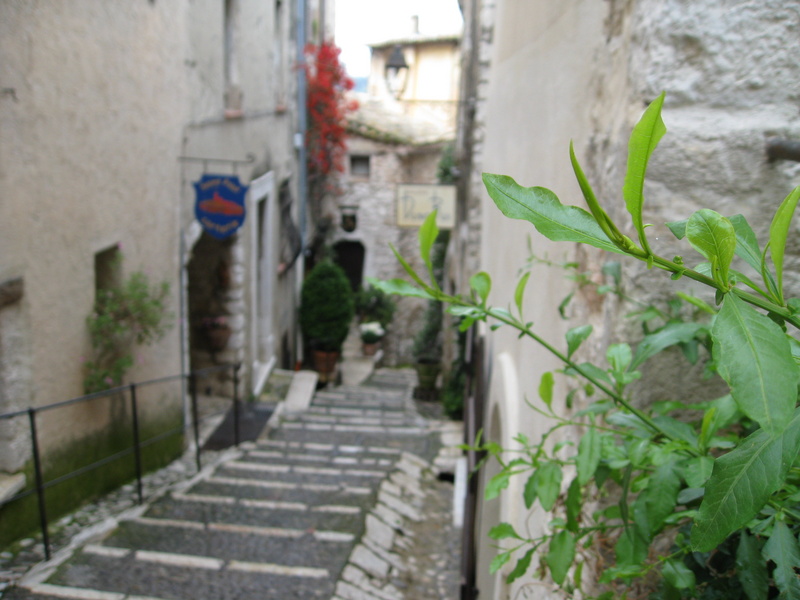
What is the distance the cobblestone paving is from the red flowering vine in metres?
8.09

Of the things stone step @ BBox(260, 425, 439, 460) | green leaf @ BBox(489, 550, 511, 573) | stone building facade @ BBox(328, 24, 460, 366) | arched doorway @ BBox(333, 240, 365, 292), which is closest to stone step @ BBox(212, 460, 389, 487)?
stone step @ BBox(260, 425, 439, 460)

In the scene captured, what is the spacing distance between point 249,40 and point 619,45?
796cm

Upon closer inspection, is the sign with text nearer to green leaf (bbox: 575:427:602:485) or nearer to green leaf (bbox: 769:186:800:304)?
green leaf (bbox: 575:427:602:485)

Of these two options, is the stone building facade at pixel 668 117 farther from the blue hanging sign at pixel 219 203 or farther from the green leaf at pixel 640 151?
the blue hanging sign at pixel 219 203

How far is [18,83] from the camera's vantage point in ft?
11.8

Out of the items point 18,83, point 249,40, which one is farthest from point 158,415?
point 249,40

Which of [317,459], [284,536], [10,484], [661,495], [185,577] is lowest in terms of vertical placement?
[317,459]

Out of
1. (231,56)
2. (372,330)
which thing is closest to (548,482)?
(231,56)

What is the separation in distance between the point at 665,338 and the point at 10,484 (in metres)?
3.62

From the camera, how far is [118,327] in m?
4.65

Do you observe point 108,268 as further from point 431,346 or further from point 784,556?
point 431,346

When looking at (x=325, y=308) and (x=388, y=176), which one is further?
(x=388, y=176)

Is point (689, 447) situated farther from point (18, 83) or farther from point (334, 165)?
point (334, 165)

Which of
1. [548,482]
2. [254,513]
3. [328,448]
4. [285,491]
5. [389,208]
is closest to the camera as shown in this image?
[548,482]
